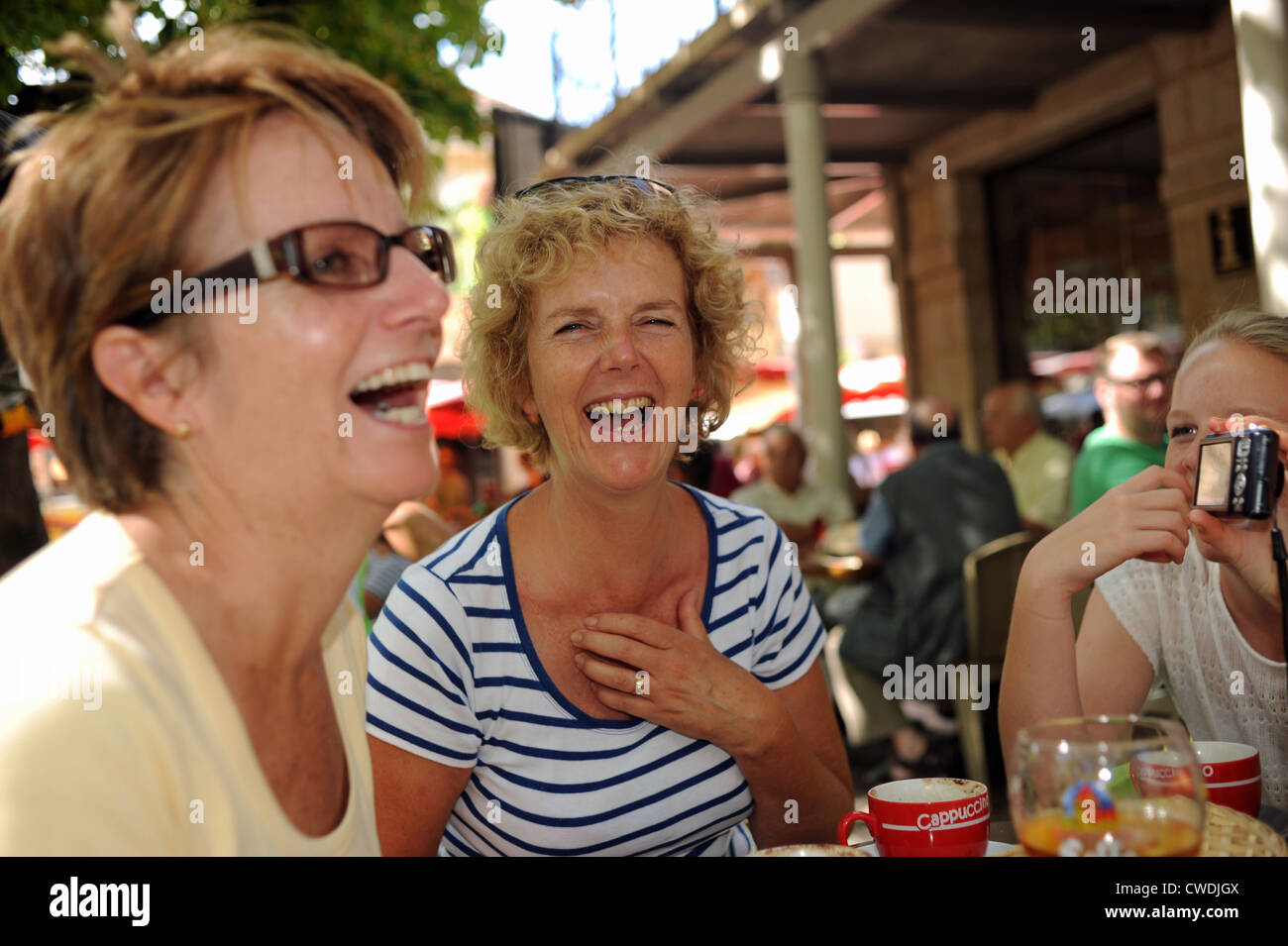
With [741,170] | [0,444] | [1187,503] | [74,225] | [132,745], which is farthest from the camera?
[741,170]

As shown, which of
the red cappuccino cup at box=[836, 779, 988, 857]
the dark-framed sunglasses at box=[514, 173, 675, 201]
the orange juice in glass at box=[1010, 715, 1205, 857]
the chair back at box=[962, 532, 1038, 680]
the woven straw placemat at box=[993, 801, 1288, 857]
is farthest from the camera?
the chair back at box=[962, 532, 1038, 680]

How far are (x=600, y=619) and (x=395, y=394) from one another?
72cm

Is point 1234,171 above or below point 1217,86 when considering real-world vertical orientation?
below

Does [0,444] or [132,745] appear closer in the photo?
[132,745]

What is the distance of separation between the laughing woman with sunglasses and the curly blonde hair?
75cm

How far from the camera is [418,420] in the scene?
1110 mm

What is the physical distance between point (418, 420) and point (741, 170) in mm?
10010

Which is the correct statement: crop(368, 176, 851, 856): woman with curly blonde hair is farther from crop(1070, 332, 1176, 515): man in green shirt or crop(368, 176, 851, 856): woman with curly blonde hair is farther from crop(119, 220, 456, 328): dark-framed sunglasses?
crop(1070, 332, 1176, 515): man in green shirt

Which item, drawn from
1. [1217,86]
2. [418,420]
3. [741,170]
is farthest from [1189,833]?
[741,170]

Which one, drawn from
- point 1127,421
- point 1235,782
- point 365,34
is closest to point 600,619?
point 1235,782

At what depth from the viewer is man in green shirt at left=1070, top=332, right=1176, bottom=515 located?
4785 mm

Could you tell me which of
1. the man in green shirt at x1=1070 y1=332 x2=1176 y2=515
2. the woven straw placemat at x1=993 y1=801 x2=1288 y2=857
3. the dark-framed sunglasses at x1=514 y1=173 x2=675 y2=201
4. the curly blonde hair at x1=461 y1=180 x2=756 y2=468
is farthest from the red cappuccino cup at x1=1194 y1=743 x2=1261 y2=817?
the man in green shirt at x1=1070 y1=332 x2=1176 y2=515

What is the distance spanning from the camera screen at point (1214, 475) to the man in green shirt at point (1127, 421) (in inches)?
131
